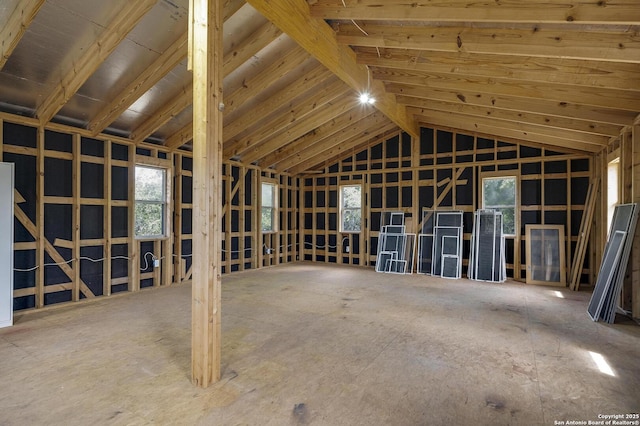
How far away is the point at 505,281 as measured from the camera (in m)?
6.53

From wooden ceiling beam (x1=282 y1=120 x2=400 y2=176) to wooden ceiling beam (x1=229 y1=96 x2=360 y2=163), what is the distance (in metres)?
1.47

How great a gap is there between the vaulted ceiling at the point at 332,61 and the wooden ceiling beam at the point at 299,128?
0.36 ft

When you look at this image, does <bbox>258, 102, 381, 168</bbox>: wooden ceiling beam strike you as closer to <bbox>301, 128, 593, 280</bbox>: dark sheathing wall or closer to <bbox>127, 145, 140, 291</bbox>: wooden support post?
<bbox>301, 128, 593, 280</bbox>: dark sheathing wall

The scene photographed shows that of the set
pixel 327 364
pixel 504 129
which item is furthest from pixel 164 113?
pixel 504 129

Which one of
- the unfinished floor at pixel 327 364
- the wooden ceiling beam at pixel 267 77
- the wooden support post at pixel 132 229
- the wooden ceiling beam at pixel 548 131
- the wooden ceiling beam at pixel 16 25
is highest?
the wooden ceiling beam at pixel 267 77

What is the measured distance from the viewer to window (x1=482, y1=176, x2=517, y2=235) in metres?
6.87

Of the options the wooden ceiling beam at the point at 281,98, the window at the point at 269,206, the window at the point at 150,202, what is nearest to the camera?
the wooden ceiling beam at the point at 281,98

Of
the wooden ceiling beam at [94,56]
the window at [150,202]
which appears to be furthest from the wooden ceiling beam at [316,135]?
the wooden ceiling beam at [94,56]

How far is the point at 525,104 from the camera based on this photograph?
464 cm

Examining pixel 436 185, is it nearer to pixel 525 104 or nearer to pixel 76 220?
pixel 525 104

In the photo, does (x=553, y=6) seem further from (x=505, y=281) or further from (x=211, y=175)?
(x=505, y=281)

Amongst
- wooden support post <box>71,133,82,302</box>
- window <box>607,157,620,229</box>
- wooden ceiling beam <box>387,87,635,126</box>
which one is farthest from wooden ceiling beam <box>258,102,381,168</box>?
window <box>607,157,620,229</box>

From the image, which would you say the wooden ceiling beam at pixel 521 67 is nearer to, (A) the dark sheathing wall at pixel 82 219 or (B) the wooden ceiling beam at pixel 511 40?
(B) the wooden ceiling beam at pixel 511 40

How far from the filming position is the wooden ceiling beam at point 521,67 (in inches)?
132
